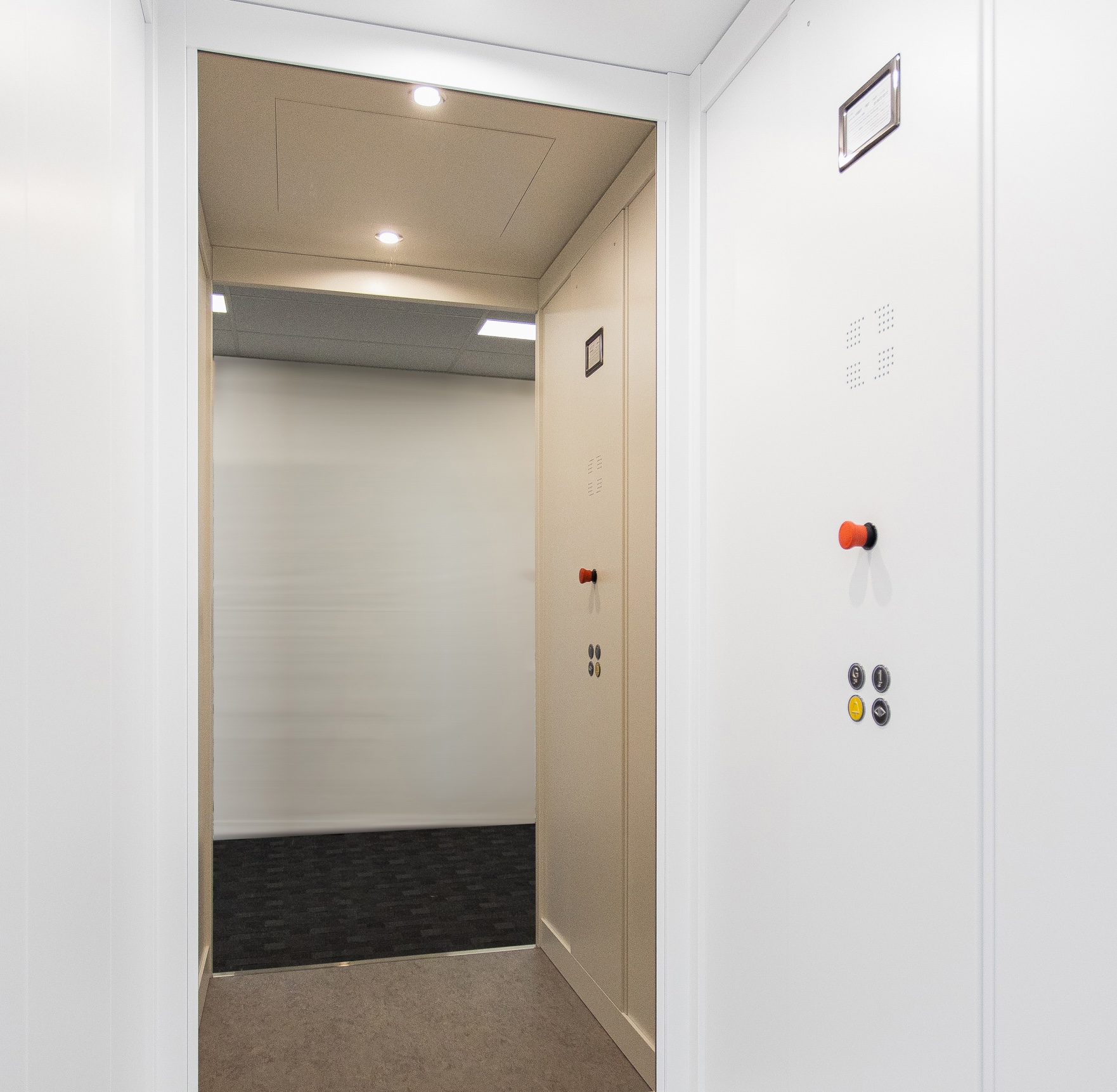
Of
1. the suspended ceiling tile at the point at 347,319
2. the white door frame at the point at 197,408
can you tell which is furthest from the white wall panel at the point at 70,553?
the suspended ceiling tile at the point at 347,319

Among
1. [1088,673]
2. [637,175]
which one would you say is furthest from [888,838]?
[637,175]

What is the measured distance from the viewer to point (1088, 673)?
41.1 inches

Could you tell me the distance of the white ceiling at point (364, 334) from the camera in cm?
218

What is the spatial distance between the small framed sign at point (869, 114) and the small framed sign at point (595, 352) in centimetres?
101

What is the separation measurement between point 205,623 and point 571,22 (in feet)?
Answer: 5.39

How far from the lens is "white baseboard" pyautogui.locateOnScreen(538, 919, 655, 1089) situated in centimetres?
224

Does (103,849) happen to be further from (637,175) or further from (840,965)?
(637,175)

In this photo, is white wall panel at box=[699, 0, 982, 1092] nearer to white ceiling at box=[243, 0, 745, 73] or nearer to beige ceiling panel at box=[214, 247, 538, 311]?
white ceiling at box=[243, 0, 745, 73]

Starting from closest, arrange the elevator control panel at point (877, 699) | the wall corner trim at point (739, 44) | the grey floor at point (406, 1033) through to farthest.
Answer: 1. the elevator control panel at point (877, 699)
2. the wall corner trim at point (739, 44)
3. the grey floor at point (406, 1033)

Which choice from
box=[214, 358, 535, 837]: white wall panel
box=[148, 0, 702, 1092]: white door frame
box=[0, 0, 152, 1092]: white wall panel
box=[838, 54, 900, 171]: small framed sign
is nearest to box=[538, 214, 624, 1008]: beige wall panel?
box=[214, 358, 535, 837]: white wall panel

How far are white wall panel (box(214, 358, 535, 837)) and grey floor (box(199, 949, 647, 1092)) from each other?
17.5 inches

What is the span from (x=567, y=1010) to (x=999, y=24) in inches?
102

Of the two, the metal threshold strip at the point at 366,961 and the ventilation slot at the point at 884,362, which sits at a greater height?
the ventilation slot at the point at 884,362

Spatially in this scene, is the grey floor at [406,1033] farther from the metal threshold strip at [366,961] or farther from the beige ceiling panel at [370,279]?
the beige ceiling panel at [370,279]
